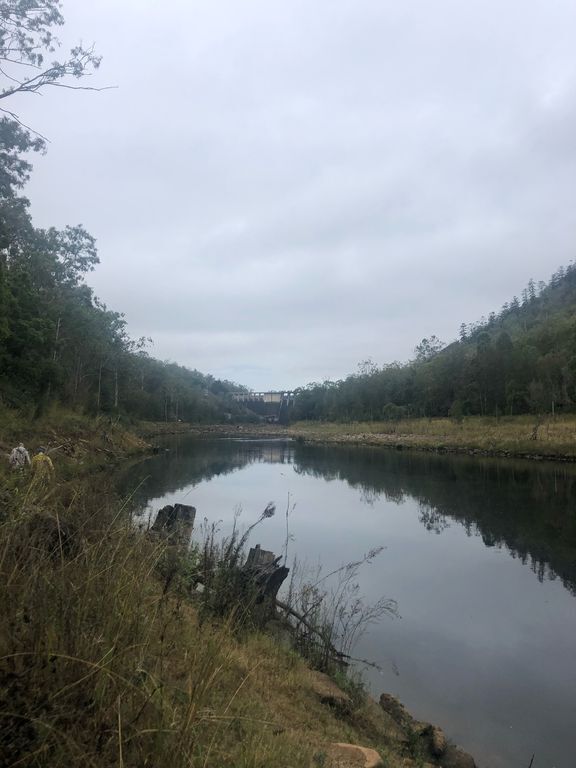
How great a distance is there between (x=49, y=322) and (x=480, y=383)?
42155 mm

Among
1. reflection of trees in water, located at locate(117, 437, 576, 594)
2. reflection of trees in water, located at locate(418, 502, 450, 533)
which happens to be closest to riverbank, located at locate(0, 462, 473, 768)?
reflection of trees in water, located at locate(117, 437, 576, 594)

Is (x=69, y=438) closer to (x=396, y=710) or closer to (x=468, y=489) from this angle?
(x=468, y=489)

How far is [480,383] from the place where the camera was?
2170 inches

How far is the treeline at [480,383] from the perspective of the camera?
4666 cm

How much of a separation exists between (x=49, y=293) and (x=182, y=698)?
118 ft

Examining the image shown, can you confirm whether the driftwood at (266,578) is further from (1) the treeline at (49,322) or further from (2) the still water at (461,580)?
(1) the treeline at (49,322)

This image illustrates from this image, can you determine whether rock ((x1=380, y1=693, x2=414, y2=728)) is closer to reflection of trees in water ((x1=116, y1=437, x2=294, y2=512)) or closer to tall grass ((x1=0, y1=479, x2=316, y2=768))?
tall grass ((x1=0, y1=479, x2=316, y2=768))

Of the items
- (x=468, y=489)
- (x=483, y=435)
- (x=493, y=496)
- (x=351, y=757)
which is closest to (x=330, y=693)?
(x=351, y=757)

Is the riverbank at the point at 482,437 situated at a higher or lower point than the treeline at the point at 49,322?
lower

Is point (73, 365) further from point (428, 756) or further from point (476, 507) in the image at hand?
point (428, 756)

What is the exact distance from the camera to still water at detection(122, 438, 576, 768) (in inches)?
241

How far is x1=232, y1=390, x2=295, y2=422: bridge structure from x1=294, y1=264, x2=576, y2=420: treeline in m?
Result: 32.0

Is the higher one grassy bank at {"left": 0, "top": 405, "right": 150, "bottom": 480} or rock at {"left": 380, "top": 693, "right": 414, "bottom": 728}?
grassy bank at {"left": 0, "top": 405, "right": 150, "bottom": 480}

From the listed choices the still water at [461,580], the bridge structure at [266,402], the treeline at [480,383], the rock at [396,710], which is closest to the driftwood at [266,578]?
the still water at [461,580]
